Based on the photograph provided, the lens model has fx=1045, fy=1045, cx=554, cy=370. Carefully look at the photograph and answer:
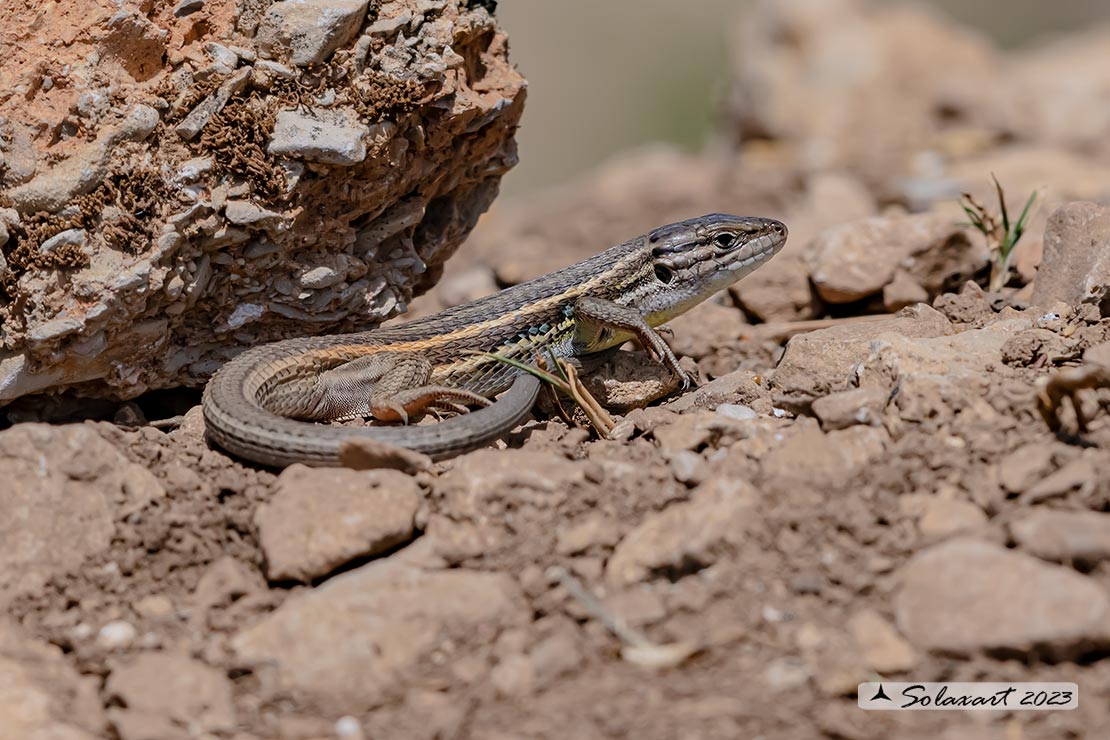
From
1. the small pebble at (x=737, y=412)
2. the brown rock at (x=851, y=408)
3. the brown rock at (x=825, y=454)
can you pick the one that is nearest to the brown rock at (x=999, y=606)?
the brown rock at (x=825, y=454)

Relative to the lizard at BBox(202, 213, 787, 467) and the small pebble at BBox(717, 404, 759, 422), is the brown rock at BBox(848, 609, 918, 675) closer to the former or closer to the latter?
the small pebble at BBox(717, 404, 759, 422)

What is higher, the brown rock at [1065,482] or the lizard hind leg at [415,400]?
the brown rock at [1065,482]

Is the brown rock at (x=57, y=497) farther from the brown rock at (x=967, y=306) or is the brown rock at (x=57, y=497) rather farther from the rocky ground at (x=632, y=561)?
the brown rock at (x=967, y=306)

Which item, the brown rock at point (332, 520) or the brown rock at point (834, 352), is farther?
the brown rock at point (834, 352)

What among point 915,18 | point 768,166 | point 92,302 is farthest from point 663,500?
point 915,18

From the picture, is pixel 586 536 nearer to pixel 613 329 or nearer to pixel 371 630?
pixel 371 630

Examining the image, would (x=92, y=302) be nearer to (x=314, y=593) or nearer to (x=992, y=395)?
(x=314, y=593)
